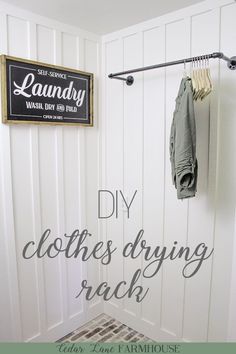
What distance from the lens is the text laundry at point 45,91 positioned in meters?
1.79

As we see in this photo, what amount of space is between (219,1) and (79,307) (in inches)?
91.7

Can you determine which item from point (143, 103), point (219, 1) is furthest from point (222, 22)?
point (143, 103)

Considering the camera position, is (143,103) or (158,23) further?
(143,103)

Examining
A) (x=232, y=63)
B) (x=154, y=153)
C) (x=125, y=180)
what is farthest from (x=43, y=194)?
(x=232, y=63)

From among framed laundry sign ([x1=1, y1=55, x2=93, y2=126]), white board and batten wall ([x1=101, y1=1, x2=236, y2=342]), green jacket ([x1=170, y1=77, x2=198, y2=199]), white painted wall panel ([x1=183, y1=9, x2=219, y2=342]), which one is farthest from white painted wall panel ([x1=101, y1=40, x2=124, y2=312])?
green jacket ([x1=170, y1=77, x2=198, y2=199])

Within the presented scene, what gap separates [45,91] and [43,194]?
698 mm

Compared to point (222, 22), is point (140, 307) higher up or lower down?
lower down

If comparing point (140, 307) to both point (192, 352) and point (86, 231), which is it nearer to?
point (192, 352)

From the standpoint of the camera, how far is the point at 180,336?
1.97m

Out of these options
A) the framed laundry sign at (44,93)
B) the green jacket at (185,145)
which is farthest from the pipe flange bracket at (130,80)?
the green jacket at (185,145)

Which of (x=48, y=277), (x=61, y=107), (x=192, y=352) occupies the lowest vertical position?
(x=192, y=352)

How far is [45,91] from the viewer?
6.21ft

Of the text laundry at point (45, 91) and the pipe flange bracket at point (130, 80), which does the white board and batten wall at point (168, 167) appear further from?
the text laundry at point (45, 91)

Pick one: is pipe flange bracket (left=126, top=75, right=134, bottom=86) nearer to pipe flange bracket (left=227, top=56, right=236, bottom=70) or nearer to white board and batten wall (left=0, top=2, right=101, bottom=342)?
white board and batten wall (left=0, top=2, right=101, bottom=342)
